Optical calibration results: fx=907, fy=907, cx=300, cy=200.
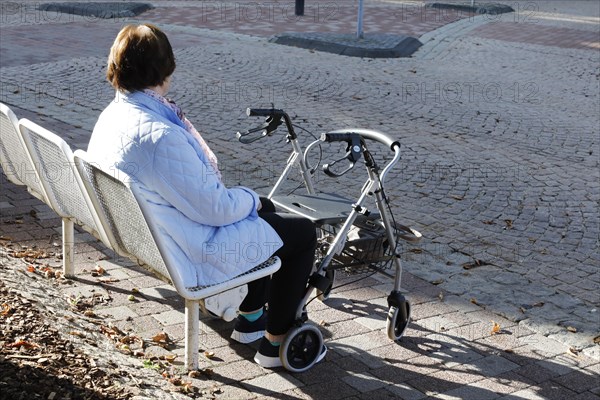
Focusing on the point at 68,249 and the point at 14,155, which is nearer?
the point at 68,249

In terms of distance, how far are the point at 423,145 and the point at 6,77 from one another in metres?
5.80

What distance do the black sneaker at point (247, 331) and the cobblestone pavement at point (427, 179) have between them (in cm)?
9

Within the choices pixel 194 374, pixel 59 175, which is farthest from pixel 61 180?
pixel 194 374

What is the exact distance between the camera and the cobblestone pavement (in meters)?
4.50

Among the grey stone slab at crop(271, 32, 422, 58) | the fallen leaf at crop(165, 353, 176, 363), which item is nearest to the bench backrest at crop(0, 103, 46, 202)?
the fallen leaf at crop(165, 353, 176, 363)

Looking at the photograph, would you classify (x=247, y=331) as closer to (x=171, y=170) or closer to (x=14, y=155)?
(x=171, y=170)

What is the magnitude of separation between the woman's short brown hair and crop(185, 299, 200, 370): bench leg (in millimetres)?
1002

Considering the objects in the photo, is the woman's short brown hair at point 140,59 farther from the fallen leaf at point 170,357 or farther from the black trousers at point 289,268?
the fallen leaf at point 170,357

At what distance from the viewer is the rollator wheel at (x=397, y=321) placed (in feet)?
15.1

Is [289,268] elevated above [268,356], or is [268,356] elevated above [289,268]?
[289,268]

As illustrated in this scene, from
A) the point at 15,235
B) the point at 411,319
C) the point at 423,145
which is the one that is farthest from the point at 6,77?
the point at 411,319

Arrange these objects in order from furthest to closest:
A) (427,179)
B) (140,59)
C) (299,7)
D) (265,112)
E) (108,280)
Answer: (299,7), (427,179), (108,280), (265,112), (140,59)

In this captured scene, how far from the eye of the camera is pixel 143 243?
4.00 meters

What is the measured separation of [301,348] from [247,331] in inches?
15.5
